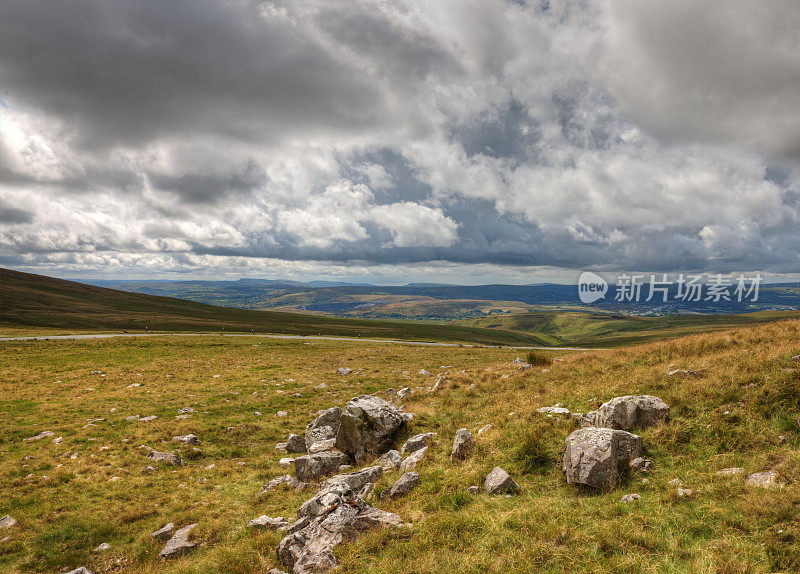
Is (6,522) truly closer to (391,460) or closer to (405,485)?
(391,460)

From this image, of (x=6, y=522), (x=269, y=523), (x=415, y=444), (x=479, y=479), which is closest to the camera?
(x=479, y=479)

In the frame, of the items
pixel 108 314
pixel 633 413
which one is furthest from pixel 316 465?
pixel 108 314

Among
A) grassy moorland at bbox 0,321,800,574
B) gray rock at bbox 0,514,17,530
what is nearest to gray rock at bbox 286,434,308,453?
grassy moorland at bbox 0,321,800,574

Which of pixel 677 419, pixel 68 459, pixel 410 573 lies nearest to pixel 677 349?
pixel 677 419

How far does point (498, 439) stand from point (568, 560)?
244 inches

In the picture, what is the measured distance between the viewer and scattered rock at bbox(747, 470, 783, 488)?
8.26 meters

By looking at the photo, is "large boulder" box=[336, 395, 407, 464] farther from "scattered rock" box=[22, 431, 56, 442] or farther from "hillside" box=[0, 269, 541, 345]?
"hillside" box=[0, 269, 541, 345]

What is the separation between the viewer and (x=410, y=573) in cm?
751

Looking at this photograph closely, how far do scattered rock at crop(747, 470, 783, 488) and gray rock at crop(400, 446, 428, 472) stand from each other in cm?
968

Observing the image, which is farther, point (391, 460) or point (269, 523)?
point (391, 460)

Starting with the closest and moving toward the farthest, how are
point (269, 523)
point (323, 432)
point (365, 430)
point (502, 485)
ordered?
point (502, 485)
point (269, 523)
point (365, 430)
point (323, 432)

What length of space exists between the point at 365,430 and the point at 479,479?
272 inches

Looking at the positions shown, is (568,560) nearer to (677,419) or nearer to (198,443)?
(677,419)

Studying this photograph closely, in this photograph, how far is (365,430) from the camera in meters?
16.3
